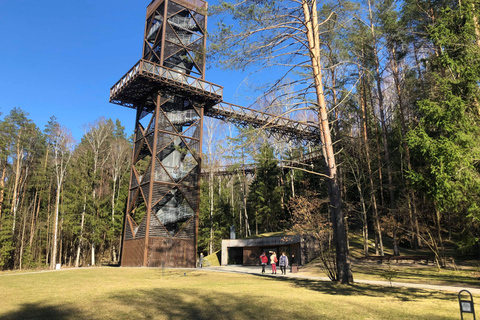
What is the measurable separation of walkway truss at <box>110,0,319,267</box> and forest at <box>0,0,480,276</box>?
9.44 feet

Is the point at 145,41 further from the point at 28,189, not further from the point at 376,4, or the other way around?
the point at 28,189

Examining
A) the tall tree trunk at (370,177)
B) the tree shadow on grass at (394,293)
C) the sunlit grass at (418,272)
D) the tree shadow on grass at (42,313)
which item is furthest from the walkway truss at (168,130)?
the tree shadow on grass at (42,313)

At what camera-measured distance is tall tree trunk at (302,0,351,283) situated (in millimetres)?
10266

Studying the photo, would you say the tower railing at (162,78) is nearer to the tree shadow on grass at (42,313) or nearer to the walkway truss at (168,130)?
the walkway truss at (168,130)

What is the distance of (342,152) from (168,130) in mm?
13280

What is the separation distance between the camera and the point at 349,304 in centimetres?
689

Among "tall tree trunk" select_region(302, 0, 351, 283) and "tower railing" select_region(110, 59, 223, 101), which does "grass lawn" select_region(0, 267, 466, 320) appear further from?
"tower railing" select_region(110, 59, 223, 101)

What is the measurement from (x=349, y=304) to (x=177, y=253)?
1744cm

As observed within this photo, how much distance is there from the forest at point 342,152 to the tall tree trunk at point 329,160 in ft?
0.17

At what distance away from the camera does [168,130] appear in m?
24.1

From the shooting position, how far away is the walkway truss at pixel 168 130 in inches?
874

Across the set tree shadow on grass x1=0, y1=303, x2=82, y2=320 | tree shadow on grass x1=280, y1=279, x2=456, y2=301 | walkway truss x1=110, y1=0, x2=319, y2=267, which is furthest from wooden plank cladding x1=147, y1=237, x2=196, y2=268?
tree shadow on grass x1=0, y1=303, x2=82, y2=320

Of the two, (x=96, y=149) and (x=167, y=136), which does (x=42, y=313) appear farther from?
(x=96, y=149)

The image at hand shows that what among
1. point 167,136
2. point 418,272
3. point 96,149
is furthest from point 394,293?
point 96,149
